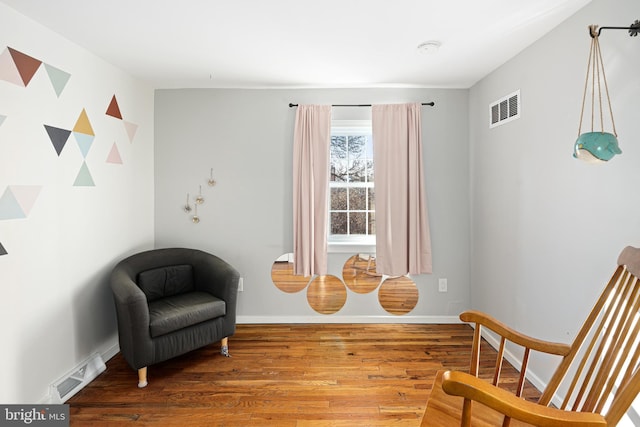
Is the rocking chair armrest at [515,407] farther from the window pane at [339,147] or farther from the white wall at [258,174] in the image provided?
the window pane at [339,147]

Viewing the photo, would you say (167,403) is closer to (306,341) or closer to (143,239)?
(306,341)

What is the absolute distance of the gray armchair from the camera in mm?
2244

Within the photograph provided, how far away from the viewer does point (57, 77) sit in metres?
2.18

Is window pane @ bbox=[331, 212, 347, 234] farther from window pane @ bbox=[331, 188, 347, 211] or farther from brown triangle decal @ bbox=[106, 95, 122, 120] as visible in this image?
brown triangle decal @ bbox=[106, 95, 122, 120]

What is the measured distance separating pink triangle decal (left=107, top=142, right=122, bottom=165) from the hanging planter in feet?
10.1

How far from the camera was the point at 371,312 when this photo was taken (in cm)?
341

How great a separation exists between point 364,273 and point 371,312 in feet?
1.32

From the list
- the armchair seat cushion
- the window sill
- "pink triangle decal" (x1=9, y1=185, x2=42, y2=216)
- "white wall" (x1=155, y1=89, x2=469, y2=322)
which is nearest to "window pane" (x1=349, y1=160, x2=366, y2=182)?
"white wall" (x1=155, y1=89, x2=469, y2=322)

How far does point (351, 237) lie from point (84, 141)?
2.42 meters

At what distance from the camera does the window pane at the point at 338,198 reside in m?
3.49

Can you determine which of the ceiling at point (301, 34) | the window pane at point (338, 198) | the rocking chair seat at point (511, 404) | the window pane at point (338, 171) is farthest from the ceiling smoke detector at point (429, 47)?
the rocking chair seat at point (511, 404)

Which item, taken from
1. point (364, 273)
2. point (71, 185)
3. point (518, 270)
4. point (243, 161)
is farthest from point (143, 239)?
point (518, 270)

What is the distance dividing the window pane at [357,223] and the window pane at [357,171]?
14.2 inches

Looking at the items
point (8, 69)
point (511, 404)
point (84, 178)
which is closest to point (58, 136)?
point (84, 178)
